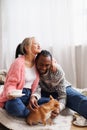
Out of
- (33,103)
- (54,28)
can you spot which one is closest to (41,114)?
(33,103)

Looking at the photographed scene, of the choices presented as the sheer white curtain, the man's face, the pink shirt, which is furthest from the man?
the sheer white curtain

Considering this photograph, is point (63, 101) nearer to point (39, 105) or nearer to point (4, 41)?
point (39, 105)

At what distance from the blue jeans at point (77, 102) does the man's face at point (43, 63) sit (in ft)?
1.00

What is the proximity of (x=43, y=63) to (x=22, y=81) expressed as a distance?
0.21 metres

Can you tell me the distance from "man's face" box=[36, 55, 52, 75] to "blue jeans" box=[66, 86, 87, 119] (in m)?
A: 0.31

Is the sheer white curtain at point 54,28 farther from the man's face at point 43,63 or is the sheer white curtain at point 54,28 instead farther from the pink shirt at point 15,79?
the pink shirt at point 15,79

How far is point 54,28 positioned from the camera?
10.4 feet

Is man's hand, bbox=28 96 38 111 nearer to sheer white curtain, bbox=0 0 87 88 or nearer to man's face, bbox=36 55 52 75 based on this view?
man's face, bbox=36 55 52 75

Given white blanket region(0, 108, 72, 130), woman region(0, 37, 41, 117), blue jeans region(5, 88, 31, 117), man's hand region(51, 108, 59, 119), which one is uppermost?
woman region(0, 37, 41, 117)

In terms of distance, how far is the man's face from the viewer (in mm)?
1951

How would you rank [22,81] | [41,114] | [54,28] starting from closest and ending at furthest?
[41,114] → [22,81] → [54,28]

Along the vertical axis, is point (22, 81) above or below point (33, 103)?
above

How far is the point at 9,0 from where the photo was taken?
3.30 m

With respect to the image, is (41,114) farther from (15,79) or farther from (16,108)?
(15,79)
